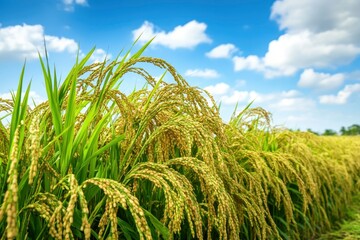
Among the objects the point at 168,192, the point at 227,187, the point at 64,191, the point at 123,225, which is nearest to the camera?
the point at 168,192

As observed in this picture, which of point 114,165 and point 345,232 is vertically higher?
point 114,165

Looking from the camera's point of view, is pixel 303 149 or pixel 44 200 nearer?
pixel 44 200

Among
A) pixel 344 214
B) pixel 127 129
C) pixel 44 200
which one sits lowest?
pixel 344 214

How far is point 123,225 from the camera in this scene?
187 centimetres

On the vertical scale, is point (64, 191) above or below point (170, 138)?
below

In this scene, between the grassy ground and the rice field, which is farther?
the grassy ground

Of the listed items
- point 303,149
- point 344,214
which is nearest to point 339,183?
point 344,214

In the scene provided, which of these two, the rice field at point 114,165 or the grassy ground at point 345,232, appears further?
the grassy ground at point 345,232

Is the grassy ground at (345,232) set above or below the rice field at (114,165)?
below

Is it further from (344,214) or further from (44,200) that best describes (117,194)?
(344,214)

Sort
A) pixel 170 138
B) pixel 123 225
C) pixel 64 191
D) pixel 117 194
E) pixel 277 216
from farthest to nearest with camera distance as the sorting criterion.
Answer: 1. pixel 277 216
2. pixel 170 138
3. pixel 123 225
4. pixel 64 191
5. pixel 117 194

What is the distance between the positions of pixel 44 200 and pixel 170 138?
747 mm

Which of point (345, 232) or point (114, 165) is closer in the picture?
point (114, 165)

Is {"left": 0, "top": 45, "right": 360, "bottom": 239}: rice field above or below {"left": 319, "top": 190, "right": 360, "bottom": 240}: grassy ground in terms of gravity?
above
